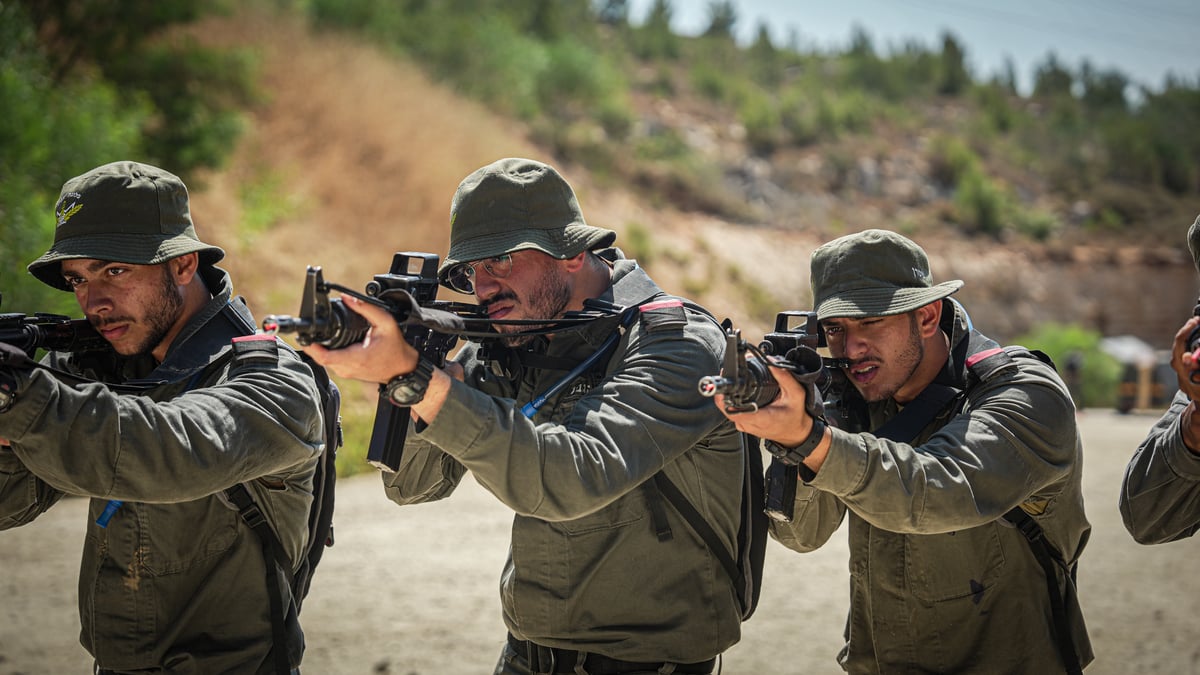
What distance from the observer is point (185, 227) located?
3637mm

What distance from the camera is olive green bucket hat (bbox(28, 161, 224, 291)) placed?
3.43m

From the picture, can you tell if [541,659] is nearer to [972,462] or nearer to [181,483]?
[181,483]

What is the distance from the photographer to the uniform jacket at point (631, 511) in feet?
9.67

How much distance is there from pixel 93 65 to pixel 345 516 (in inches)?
525

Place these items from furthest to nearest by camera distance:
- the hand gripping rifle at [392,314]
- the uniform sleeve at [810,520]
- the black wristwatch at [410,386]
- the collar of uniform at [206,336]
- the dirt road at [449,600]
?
the dirt road at [449,600] < the uniform sleeve at [810,520] < the collar of uniform at [206,336] < the black wristwatch at [410,386] < the hand gripping rifle at [392,314]

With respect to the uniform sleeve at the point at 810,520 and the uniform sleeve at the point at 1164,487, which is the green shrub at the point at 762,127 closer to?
the uniform sleeve at the point at 810,520

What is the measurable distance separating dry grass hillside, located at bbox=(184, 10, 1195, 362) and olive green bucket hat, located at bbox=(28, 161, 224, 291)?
15419 millimetres

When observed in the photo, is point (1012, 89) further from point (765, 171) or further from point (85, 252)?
point (85, 252)

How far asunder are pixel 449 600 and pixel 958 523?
6.79m

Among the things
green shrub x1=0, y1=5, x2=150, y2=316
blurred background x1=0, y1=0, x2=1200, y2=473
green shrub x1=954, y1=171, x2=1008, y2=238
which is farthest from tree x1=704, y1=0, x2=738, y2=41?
green shrub x1=0, y1=5, x2=150, y2=316

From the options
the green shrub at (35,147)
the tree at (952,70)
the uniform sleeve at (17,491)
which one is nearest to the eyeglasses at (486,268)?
the uniform sleeve at (17,491)

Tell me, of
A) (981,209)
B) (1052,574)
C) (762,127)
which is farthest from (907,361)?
(762,127)

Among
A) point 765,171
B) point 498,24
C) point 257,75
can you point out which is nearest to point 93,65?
point 257,75

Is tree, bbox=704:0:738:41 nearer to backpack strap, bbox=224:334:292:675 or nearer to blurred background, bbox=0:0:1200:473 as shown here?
blurred background, bbox=0:0:1200:473
